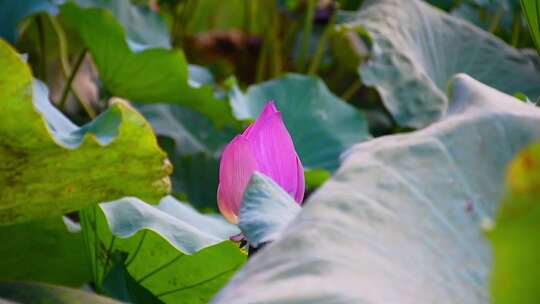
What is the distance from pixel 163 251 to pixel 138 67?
0.88m

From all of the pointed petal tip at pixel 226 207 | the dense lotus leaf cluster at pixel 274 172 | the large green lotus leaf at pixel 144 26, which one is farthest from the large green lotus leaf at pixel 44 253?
the large green lotus leaf at pixel 144 26

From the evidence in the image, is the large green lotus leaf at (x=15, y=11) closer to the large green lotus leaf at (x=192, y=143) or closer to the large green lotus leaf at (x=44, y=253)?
the large green lotus leaf at (x=192, y=143)

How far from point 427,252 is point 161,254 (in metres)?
0.46

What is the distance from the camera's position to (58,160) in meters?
0.92

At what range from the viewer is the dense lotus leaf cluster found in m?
0.43

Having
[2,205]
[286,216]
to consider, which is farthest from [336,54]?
[286,216]

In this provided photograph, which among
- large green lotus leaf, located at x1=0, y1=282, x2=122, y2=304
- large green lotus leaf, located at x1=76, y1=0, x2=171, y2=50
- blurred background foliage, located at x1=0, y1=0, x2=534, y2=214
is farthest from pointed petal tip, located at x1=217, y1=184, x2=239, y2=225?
large green lotus leaf, located at x1=76, y1=0, x2=171, y2=50

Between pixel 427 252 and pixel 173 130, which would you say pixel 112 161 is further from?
pixel 173 130

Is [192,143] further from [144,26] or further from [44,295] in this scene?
[44,295]

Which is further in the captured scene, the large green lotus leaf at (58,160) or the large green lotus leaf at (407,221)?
the large green lotus leaf at (58,160)

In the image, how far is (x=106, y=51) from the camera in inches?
68.1

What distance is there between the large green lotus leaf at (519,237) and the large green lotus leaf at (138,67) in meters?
1.33

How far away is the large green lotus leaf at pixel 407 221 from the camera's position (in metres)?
0.42

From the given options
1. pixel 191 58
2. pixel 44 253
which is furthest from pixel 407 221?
pixel 191 58
